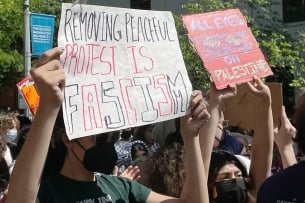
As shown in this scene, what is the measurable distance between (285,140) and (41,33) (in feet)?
26.0

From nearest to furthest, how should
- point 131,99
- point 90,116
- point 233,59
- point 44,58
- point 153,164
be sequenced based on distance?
point 44,58 → point 90,116 → point 131,99 → point 233,59 → point 153,164

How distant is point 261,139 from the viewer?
11.6 ft

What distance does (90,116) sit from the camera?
103 inches

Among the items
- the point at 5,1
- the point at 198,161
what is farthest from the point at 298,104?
the point at 5,1

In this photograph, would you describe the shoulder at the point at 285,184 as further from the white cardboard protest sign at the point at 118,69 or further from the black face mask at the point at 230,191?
the black face mask at the point at 230,191

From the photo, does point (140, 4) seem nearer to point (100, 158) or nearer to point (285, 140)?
point (285, 140)

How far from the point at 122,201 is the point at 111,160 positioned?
7.0 inches

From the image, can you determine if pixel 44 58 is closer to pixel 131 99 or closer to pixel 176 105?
pixel 131 99

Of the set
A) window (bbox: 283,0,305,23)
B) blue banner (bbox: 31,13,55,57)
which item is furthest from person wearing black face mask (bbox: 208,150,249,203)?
window (bbox: 283,0,305,23)

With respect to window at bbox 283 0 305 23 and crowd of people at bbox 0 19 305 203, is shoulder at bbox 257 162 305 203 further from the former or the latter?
window at bbox 283 0 305 23

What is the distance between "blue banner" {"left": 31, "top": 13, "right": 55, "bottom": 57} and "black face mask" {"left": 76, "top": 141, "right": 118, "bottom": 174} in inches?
307

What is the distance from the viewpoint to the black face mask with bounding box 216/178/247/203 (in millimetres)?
3322

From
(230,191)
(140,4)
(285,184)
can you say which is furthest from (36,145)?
(140,4)

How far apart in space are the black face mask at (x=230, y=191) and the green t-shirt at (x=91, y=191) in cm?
57
